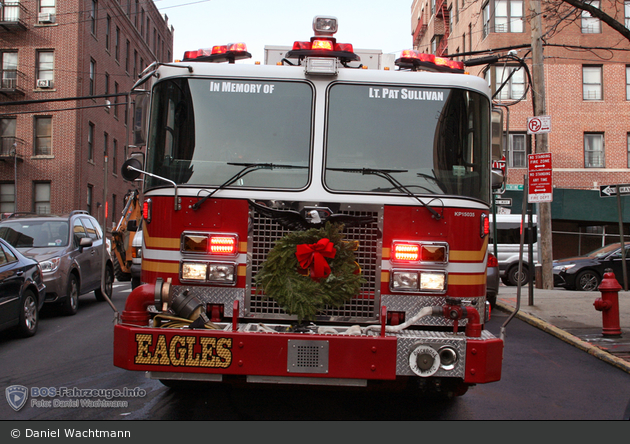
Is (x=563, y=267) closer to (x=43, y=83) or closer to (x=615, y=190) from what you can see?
(x=615, y=190)

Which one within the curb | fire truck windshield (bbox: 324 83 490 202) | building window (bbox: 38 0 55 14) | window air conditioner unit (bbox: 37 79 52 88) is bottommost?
the curb

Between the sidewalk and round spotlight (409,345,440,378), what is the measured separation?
4.20m

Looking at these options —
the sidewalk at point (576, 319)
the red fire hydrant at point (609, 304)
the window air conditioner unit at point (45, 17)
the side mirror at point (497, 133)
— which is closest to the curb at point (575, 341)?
the sidewalk at point (576, 319)

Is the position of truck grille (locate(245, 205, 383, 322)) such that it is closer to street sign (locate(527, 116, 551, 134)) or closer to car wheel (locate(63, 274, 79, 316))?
car wheel (locate(63, 274, 79, 316))

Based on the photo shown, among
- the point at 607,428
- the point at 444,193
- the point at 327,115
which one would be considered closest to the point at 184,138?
the point at 327,115

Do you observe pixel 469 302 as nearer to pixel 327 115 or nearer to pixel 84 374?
pixel 327 115

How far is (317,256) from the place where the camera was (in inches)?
169

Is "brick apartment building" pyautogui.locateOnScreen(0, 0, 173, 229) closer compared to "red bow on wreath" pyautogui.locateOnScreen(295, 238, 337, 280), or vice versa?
"red bow on wreath" pyautogui.locateOnScreen(295, 238, 337, 280)

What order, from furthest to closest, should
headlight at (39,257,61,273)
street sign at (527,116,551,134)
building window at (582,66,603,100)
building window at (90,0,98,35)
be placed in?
building window at (90,0,98,35) < building window at (582,66,603,100) < street sign at (527,116,551,134) < headlight at (39,257,61,273)

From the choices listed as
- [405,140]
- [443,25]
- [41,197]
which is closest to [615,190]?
[405,140]

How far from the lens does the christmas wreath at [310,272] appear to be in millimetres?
4305

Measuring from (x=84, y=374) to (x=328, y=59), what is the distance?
415 cm

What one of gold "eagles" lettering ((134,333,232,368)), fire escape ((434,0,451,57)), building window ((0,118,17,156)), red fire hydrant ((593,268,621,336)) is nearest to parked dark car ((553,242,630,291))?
red fire hydrant ((593,268,621,336))

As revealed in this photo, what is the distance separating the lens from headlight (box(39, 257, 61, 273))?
9.84m
